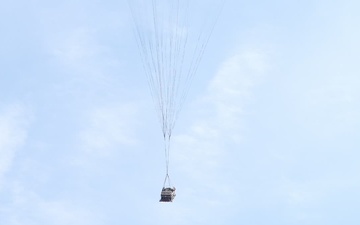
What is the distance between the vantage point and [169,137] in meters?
49.2

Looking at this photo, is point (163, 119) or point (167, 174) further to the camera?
point (167, 174)

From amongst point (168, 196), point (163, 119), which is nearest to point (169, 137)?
point (163, 119)

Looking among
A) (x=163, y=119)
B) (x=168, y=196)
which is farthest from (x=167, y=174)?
(x=163, y=119)

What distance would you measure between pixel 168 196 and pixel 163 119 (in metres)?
6.72

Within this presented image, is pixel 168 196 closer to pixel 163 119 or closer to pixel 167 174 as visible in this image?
pixel 167 174

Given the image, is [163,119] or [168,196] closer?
[163,119]

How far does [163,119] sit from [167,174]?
5801mm

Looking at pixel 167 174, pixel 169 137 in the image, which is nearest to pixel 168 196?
pixel 167 174

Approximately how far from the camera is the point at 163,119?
4800 centimetres

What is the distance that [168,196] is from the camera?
5134 cm

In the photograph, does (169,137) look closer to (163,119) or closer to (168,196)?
(163,119)

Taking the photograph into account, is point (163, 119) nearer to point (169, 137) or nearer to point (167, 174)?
point (169, 137)

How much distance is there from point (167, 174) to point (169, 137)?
399cm
